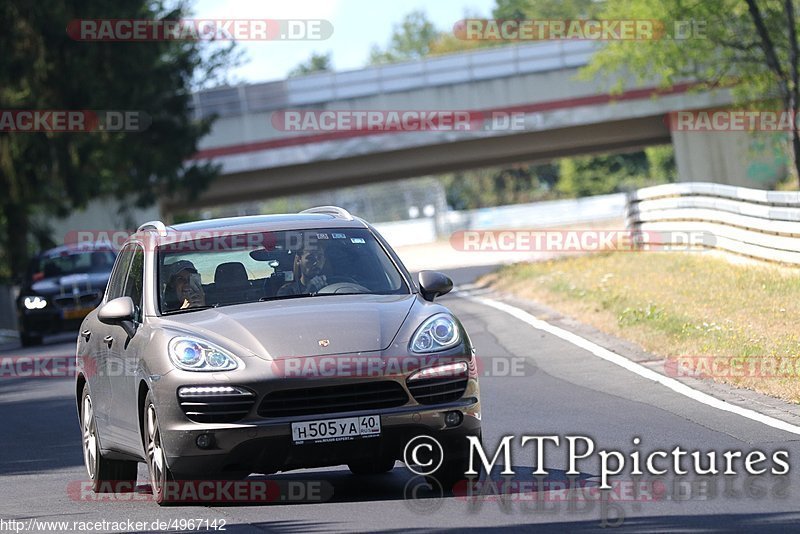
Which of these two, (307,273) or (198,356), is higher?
(307,273)

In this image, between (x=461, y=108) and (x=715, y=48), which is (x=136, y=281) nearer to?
(x=715, y=48)

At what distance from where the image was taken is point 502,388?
46.1 feet

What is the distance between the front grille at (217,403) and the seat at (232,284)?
1116 millimetres

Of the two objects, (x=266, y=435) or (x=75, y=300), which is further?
(x=75, y=300)

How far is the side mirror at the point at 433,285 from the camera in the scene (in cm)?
934

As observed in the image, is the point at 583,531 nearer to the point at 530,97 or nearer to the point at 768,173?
the point at 530,97

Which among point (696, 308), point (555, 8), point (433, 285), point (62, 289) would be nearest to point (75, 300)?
point (62, 289)

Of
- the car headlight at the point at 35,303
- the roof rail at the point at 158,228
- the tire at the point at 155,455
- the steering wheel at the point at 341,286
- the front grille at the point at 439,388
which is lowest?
the car headlight at the point at 35,303

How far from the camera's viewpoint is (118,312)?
9078mm

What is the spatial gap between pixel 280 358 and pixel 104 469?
2.41 metres

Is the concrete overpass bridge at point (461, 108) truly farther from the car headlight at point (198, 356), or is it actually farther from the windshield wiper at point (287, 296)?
the car headlight at point (198, 356)

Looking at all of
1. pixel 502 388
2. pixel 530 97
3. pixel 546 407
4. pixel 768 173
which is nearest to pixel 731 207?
pixel 502 388

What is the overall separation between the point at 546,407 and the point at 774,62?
27.6 metres

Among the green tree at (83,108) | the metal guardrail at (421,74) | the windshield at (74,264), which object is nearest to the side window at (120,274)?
the windshield at (74,264)
